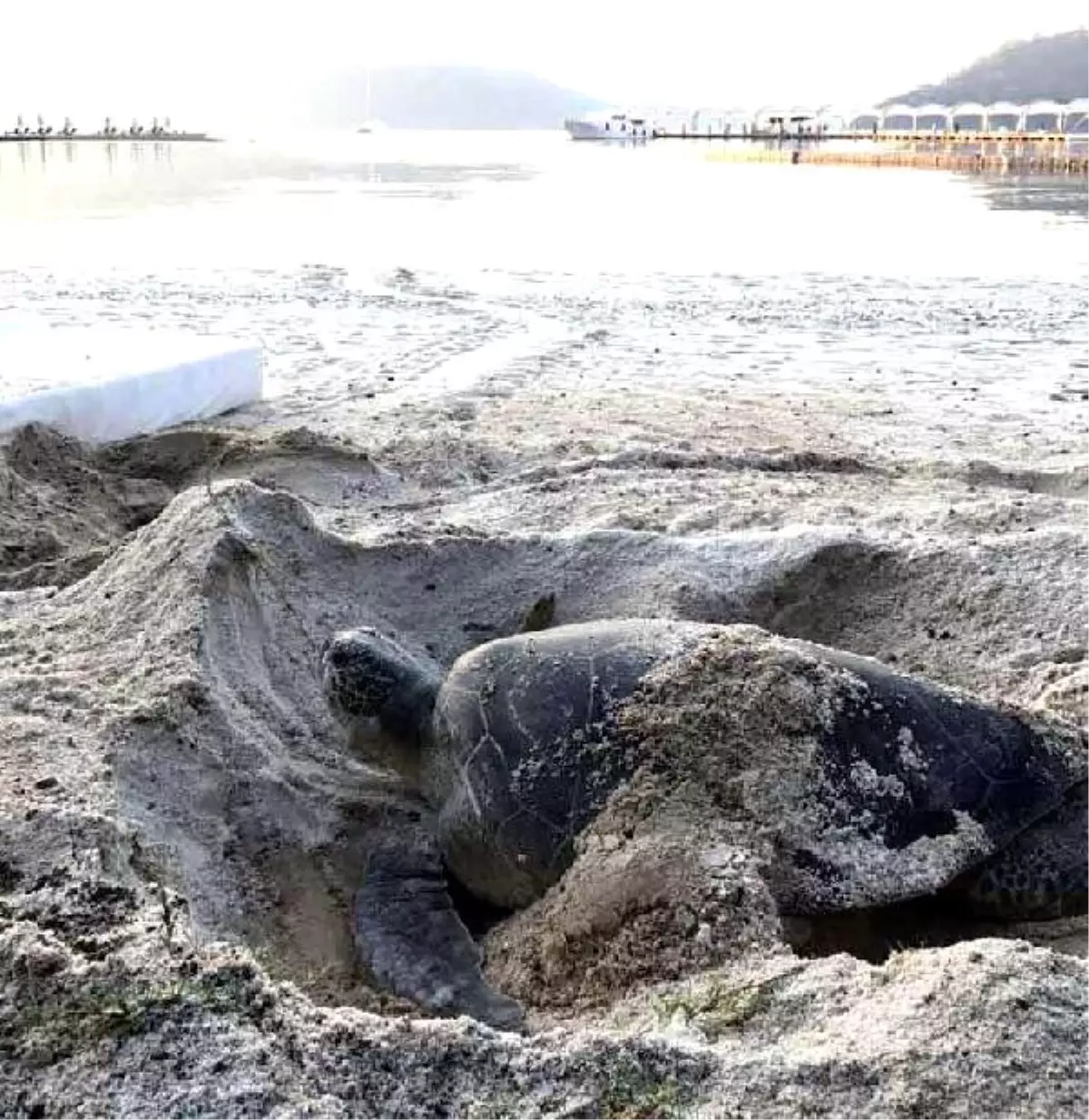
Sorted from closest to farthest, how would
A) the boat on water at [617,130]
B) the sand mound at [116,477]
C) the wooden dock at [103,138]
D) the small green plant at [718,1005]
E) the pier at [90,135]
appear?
the small green plant at [718,1005]
the sand mound at [116,477]
the wooden dock at [103,138]
the pier at [90,135]
the boat on water at [617,130]

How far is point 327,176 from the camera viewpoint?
32.8 meters

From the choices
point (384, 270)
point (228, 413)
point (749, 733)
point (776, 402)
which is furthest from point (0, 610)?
point (384, 270)

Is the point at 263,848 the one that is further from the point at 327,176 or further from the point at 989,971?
the point at 327,176

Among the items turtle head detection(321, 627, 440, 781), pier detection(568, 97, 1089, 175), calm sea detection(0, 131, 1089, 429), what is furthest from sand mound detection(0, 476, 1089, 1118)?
pier detection(568, 97, 1089, 175)

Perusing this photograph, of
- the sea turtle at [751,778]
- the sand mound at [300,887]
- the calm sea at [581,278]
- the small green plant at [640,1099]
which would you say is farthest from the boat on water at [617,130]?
the small green plant at [640,1099]

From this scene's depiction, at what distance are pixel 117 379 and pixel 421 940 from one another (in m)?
4.24

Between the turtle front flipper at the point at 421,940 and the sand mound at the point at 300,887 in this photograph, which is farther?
the turtle front flipper at the point at 421,940

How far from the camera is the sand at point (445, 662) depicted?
1659mm

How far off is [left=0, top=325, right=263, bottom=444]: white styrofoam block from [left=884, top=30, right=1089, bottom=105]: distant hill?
442ft

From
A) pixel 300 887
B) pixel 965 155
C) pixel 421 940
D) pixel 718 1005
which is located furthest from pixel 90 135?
pixel 718 1005

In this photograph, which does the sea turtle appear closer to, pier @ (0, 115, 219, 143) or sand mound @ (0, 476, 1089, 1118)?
sand mound @ (0, 476, 1089, 1118)

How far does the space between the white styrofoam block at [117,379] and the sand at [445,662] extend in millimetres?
295

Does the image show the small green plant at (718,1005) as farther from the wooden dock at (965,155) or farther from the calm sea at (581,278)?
the wooden dock at (965,155)

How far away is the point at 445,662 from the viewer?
3547 mm
